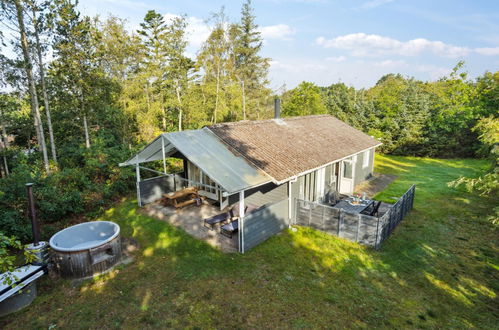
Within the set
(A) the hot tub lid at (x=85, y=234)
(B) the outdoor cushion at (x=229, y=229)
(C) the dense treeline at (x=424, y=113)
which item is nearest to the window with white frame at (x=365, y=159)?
(B) the outdoor cushion at (x=229, y=229)

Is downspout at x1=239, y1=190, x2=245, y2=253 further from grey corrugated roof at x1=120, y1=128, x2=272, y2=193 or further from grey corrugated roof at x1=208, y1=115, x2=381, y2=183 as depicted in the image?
grey corrugated roof at x1=208, y1=115, x2=381, y2=183

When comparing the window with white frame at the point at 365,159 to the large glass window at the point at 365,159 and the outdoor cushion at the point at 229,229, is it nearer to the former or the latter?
the large glass window at the point at 365,159

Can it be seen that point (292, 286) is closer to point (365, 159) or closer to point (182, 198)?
point (182, 198)

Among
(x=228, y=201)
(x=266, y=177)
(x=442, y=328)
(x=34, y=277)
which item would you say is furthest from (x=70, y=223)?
(x=442, y=328)

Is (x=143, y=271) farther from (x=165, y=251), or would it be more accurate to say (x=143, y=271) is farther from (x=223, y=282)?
(x=223, y=282)

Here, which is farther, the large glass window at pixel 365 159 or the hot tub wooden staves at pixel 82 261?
the large glass window at pixel 365 159

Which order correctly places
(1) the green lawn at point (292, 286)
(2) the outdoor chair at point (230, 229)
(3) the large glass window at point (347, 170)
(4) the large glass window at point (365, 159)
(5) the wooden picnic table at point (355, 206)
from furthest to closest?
(4) the large glass window at point (365, 159) < (3) the large glass window at point (347, 170) < (5) the wooden picnic table at point (355, 206) < (2) the outdoor chair at point (230, 229) < (1) the green lawn at point (292, 286)

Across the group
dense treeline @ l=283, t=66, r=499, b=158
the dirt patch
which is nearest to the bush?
the dirt patch
